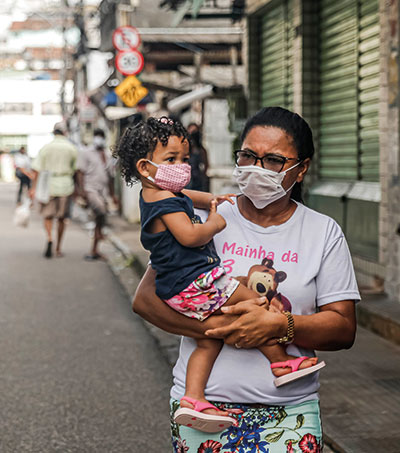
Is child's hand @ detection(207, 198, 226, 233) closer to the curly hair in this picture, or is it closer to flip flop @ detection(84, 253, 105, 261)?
the curly hair

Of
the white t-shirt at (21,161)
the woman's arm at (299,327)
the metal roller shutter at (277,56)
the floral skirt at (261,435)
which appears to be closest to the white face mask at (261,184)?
the woman's arm at (299,327)

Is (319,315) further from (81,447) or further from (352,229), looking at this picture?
(352,229)

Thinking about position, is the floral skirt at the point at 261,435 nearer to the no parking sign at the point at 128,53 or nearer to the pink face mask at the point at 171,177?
the pink face mask at the point at 171,177

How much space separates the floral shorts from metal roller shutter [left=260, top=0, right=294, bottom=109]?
10.0 m

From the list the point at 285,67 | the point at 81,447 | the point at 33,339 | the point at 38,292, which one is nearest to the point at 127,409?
the point at 81,447

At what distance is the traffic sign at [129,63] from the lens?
16.7m

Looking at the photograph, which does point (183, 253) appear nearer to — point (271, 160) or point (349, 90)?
point (271, 160)

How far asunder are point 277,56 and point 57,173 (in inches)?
154

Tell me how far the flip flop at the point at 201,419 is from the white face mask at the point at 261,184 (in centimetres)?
66

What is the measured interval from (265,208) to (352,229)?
25.1 ft

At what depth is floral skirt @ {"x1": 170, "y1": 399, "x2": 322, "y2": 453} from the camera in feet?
8.89

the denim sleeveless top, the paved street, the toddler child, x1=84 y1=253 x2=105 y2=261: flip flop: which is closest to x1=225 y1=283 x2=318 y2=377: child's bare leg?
the toddler child

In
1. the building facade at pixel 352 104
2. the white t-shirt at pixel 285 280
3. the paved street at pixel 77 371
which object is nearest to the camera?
the white t-shirt at pixel 285 280

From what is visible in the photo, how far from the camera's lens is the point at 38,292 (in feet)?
35.2
